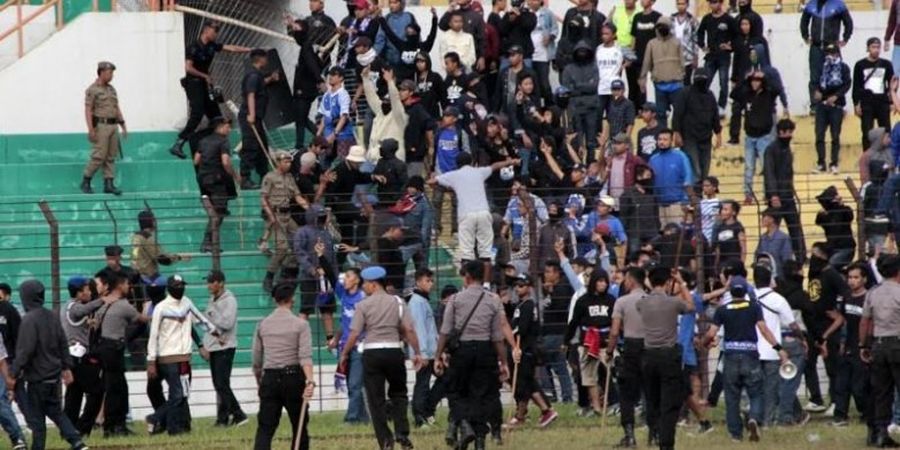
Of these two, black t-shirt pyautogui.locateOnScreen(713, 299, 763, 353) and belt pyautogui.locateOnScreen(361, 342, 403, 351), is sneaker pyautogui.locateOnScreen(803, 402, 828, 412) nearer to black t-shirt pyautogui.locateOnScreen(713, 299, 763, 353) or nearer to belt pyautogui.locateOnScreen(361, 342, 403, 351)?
black t-shirt pyautogui.locateOnScreen(713, 299, 763, 353)

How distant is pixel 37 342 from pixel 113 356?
75.6 inches

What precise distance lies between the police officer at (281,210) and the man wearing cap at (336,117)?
5.60ft

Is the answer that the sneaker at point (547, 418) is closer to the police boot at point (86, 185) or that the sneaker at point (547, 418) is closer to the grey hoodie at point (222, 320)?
the grey hoodie at point (222, 320)

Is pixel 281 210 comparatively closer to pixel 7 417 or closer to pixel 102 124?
pixel 102 124

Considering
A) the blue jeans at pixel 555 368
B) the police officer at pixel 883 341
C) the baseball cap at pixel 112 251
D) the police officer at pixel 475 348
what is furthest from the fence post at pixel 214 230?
the police officer at pixel 883 341

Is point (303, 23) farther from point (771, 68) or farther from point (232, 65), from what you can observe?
point (771, 68)

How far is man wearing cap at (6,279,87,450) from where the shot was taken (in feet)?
69.5

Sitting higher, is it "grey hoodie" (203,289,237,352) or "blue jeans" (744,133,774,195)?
"blue jeans" (744,133,774,195)

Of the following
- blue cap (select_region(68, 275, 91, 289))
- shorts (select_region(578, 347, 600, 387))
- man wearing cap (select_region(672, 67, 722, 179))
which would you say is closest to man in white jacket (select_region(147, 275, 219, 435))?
blue cap (select_region(68, 275, 91, 289))

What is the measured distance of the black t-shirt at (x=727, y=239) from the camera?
25203 mm

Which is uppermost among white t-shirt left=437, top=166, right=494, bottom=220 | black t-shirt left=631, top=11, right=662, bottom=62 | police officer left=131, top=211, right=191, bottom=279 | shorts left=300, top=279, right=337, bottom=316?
black t-shirt left=631, top=11, right=662, bottom=62

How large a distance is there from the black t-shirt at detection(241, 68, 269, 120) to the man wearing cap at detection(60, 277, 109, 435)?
21.1ft

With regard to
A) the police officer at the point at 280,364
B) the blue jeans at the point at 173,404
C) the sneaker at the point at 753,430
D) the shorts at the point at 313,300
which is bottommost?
the sneaker at the point at 753,430

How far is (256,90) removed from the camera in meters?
29.4
